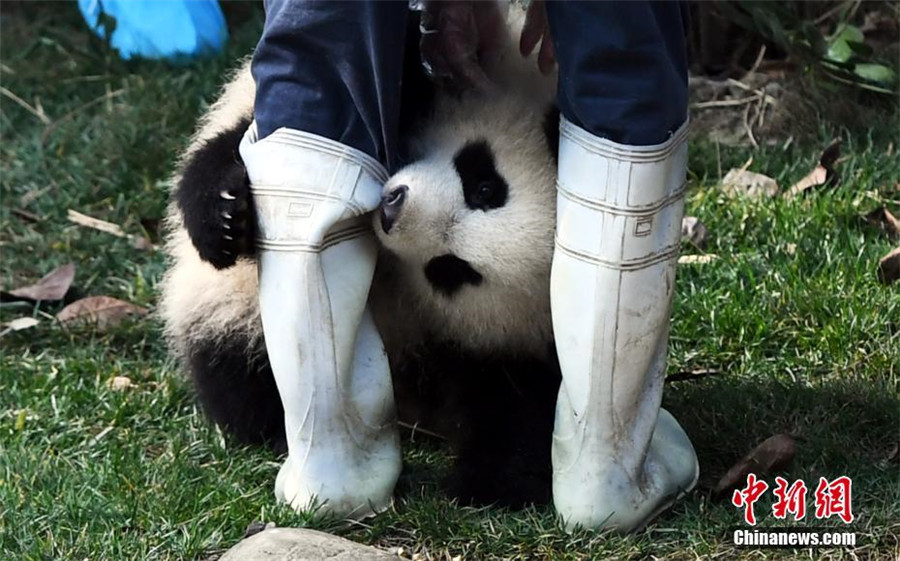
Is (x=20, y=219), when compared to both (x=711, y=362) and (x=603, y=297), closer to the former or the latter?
(x=711, y=362)

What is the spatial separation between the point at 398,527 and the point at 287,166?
78cm

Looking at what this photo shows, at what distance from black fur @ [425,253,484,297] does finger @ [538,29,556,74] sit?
1.44 feet

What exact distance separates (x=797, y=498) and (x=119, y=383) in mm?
1848

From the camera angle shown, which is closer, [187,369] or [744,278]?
[187,369]

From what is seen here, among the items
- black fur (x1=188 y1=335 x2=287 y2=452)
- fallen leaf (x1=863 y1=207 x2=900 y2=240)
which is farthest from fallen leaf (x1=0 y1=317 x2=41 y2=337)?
fallen leaf (x1=863 y1=207 x2=900 y2=240)

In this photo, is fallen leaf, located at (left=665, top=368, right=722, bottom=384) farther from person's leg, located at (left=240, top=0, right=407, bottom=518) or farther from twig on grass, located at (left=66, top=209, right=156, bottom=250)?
twig on grass, located at (left=66, top=209, right=156, bottom=250)

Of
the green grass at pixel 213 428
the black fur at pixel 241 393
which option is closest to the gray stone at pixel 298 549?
the green grass at pixel 213 428

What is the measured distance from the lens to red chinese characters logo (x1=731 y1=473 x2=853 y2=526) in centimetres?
Answer: 271

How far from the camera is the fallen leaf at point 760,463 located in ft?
9.42

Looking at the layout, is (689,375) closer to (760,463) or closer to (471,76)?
(760,463)

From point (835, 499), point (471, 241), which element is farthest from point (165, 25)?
point (835, 499)

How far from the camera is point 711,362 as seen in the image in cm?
352

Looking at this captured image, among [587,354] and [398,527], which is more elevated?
[587,354]

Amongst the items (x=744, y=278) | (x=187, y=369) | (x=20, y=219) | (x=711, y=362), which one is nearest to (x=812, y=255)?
(x=744, y=278)
